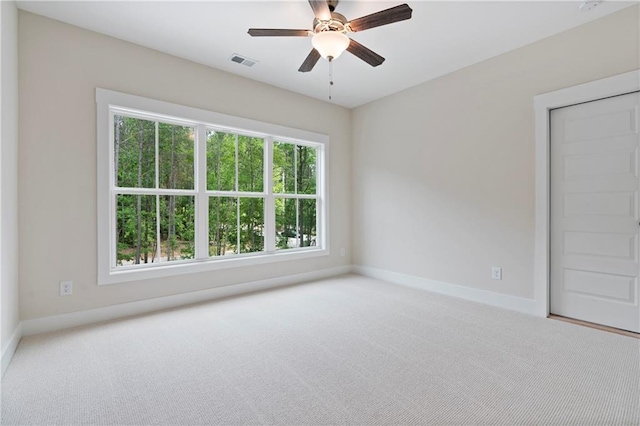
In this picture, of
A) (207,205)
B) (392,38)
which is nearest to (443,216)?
(392,38)

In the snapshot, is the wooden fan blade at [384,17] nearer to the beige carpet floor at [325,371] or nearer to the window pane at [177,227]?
the beige carpet floor at [325,371]

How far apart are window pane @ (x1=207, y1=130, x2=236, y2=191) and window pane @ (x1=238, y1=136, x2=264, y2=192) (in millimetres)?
100

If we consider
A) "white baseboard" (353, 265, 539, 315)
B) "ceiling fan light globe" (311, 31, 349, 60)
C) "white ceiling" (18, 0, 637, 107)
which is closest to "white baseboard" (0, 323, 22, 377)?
"white ceiling" (18, 0, 637, 107)

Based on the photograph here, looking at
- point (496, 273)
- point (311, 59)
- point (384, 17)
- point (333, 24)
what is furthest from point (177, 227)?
point (496, 273)

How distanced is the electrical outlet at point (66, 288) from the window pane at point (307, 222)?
9.07ft

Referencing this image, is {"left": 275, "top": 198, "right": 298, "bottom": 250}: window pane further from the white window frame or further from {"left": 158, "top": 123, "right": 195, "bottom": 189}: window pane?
{"left": 158, "top": 123, "right": 195, "bottom": 189}: window pane

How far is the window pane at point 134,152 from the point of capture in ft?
10.3

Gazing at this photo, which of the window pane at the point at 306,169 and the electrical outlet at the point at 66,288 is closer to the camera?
the electrical outlet at the point at 66,288

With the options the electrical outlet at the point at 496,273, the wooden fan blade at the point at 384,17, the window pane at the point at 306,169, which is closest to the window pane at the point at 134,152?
the window pane at the point at 306,169

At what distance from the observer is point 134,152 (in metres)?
3.23

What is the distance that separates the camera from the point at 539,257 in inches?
121

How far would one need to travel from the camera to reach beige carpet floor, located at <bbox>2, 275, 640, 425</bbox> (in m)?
1.61

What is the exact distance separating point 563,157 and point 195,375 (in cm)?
370

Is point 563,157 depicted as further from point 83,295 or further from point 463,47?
point 83,295
